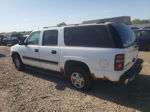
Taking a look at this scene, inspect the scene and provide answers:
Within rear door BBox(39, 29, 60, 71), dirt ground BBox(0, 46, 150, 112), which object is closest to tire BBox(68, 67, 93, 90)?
dirt ground BBox(0, 46, 150, 112)

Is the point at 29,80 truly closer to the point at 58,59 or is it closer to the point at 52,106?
the point at 58,59

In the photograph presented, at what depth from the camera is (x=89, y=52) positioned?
4105mm

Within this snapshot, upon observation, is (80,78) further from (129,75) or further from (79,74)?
(129,75)

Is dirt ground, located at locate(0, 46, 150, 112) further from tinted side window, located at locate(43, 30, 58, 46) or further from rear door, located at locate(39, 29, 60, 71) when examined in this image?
tinted side window, located at locate(43, 30, 58, 46)

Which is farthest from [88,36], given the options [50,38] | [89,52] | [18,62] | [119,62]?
[18,62]

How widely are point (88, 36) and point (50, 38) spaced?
62.4 inches

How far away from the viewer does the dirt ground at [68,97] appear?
3844 mm

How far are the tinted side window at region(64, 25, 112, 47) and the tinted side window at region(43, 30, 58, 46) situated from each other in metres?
0.43

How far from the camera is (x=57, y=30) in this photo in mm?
5066

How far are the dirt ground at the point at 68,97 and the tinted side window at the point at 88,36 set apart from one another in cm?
121

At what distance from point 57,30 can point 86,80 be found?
1850 millimetres

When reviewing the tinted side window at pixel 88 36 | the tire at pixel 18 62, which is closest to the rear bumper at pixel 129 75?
the tinted side window at pixel 88 36

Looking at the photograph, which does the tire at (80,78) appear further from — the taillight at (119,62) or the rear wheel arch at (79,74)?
the taillight at (119,62)

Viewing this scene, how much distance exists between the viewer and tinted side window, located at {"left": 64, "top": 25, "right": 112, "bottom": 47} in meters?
3.94
